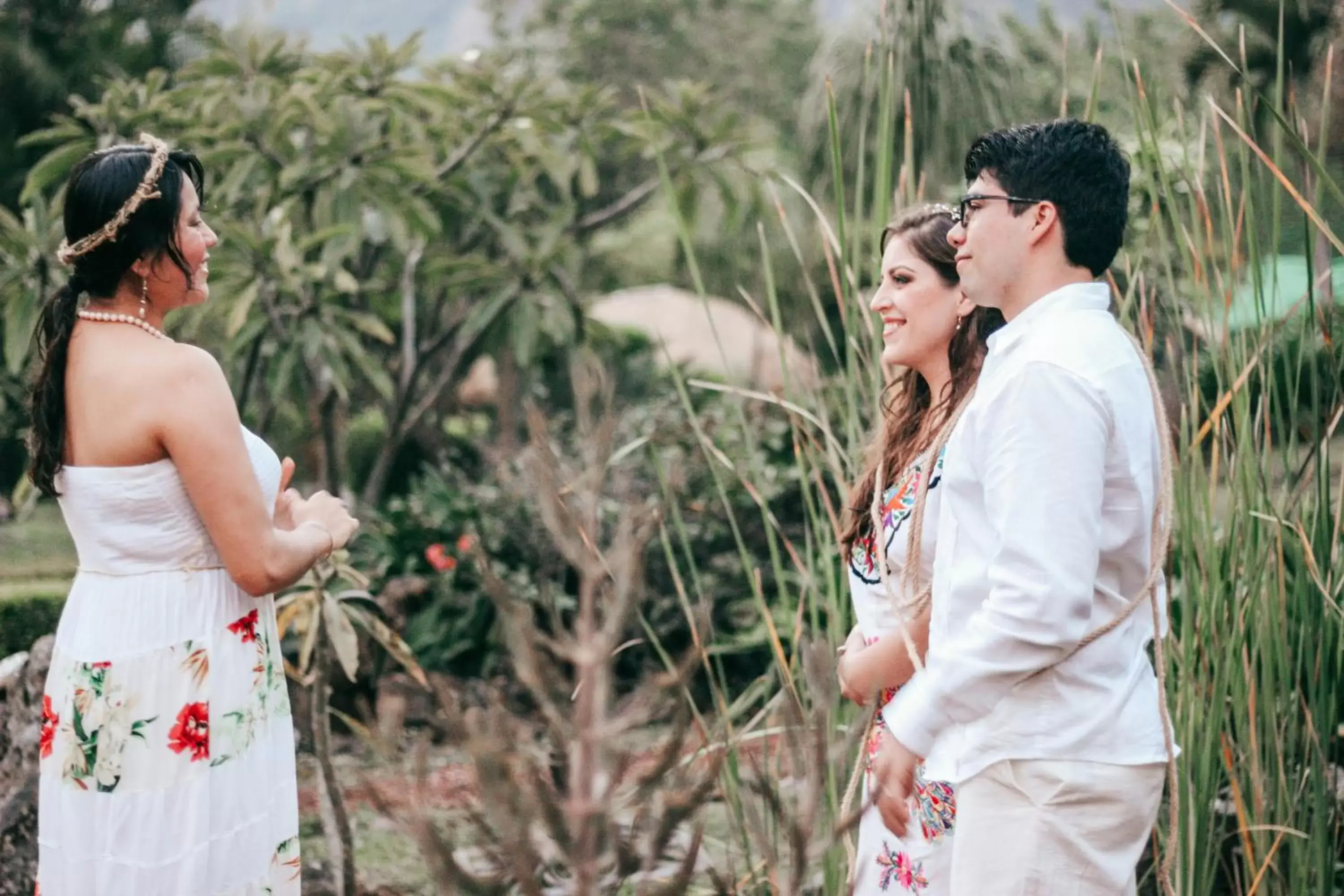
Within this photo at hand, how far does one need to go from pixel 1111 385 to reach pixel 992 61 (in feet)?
21.7


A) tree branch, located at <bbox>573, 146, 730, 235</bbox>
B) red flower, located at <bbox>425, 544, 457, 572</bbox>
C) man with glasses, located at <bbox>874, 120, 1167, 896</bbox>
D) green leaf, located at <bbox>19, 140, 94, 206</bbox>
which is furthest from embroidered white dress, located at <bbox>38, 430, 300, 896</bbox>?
tree branch, located at <bbox>573, 146, 730, 235</bbox>

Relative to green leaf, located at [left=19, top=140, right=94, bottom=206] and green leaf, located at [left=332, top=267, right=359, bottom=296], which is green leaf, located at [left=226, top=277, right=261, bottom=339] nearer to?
green leaf, located at [left=332, top=267, right=359, bottom=296]

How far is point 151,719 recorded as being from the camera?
1.97m

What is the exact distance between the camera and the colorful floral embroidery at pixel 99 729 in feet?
6.44

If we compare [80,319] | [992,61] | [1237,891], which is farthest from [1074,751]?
[992,61]

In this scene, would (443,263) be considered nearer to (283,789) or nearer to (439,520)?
(439,520)

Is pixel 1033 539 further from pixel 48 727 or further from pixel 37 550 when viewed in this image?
pixel 37 550

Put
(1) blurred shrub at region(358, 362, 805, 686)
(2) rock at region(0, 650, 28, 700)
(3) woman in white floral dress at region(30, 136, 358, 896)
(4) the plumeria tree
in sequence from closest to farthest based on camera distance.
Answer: (3) woman in white floral dress at region(30, 136, 358, 896), (2) rock at region(0, 650, 28, 700), (4) the plumeria tree, (1) blurred shrub at region(358, 362, 805, 686)

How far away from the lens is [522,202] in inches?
233

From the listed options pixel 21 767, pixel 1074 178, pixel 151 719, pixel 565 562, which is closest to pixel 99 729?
pixel 151 719

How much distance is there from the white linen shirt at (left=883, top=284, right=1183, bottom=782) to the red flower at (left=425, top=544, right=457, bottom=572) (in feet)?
14.2

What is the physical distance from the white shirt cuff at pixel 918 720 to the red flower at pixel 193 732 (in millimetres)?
1055

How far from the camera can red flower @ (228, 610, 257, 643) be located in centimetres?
204

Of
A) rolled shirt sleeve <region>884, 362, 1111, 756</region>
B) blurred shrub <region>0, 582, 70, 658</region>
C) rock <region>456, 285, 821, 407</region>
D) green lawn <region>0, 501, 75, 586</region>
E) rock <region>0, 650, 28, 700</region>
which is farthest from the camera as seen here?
rock <region>456, 285, 821, 407</region>
